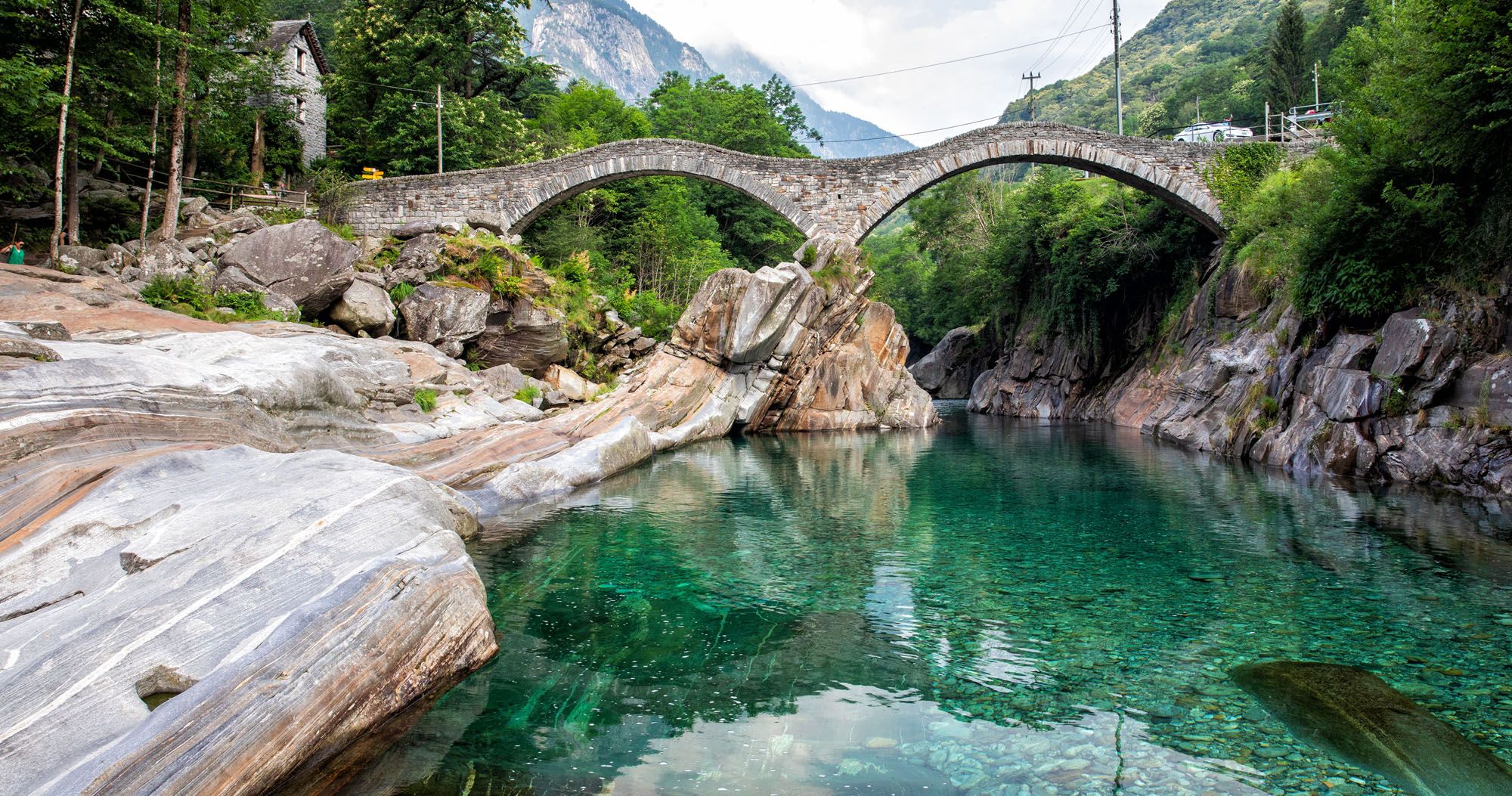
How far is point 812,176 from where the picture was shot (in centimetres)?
2833

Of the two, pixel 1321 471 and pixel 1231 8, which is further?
pixel 1231 8

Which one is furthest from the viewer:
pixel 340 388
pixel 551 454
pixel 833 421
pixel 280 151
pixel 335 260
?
pixel 280 151

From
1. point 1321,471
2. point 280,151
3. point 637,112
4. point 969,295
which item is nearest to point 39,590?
point 1321,471

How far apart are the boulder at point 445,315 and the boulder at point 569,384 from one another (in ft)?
7.13

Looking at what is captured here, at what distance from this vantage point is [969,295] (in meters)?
40.0

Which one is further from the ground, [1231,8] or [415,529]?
[1231,8]

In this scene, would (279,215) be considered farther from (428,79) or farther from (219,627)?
(219,627)

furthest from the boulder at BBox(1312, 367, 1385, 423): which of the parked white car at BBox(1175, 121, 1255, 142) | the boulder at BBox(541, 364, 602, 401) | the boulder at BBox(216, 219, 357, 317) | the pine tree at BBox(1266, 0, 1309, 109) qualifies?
the pine tree at BBox(1266, 0, 1309, 109)

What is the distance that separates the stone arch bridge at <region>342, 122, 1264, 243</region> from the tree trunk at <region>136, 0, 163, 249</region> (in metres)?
6.00

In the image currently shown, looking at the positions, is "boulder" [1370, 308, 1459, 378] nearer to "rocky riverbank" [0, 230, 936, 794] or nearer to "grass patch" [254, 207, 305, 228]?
"rocky riverbank" [0, 230, 936, 794]

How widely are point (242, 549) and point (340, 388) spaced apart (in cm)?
597

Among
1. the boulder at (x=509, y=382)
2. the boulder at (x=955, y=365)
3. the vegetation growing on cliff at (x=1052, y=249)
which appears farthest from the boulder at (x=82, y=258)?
the boulder at (x=955, y=365)

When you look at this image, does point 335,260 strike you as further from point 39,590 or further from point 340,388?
point 39,590

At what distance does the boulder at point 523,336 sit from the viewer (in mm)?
21562
